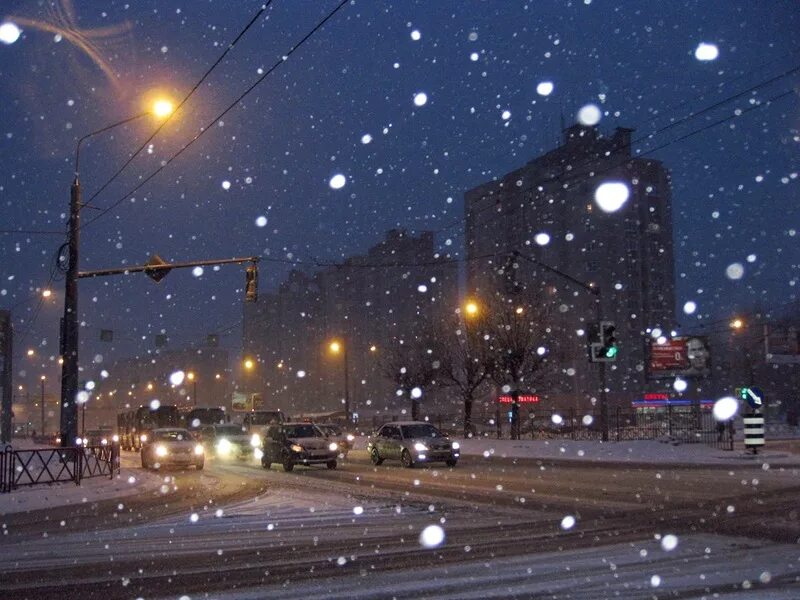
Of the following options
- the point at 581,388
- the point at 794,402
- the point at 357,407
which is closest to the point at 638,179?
the point at 581,388

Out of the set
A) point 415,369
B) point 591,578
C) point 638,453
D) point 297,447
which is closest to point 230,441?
point 297,447

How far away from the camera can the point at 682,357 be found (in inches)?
2007

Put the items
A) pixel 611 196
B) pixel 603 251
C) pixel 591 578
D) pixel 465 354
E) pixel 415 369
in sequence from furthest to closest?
1. pixel 603 251
2. pixel 611 196
3. pixel 415 369
4. pixel 465 354
5. pixel 591 578

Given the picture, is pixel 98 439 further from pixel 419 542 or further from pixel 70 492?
pixel 419 542

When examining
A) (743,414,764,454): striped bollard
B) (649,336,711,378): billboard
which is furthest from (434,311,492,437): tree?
(743,414,764,454): striped bollard

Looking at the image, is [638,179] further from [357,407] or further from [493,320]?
[357,407]

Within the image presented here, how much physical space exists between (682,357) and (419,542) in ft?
143

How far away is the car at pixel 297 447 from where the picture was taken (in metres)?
27.2

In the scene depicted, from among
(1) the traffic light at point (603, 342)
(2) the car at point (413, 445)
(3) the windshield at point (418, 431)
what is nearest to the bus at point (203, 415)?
(2) the car at point (413, 445)

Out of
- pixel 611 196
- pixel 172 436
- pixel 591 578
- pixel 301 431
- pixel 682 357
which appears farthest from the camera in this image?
pixel 611 196

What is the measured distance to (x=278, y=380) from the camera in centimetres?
13300

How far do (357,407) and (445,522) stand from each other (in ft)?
354

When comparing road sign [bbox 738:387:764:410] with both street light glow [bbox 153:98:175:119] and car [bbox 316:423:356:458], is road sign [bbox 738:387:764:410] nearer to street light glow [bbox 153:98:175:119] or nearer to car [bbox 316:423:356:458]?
car [bbox 316:423:356:458]

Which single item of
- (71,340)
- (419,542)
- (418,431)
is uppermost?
(71,340)
